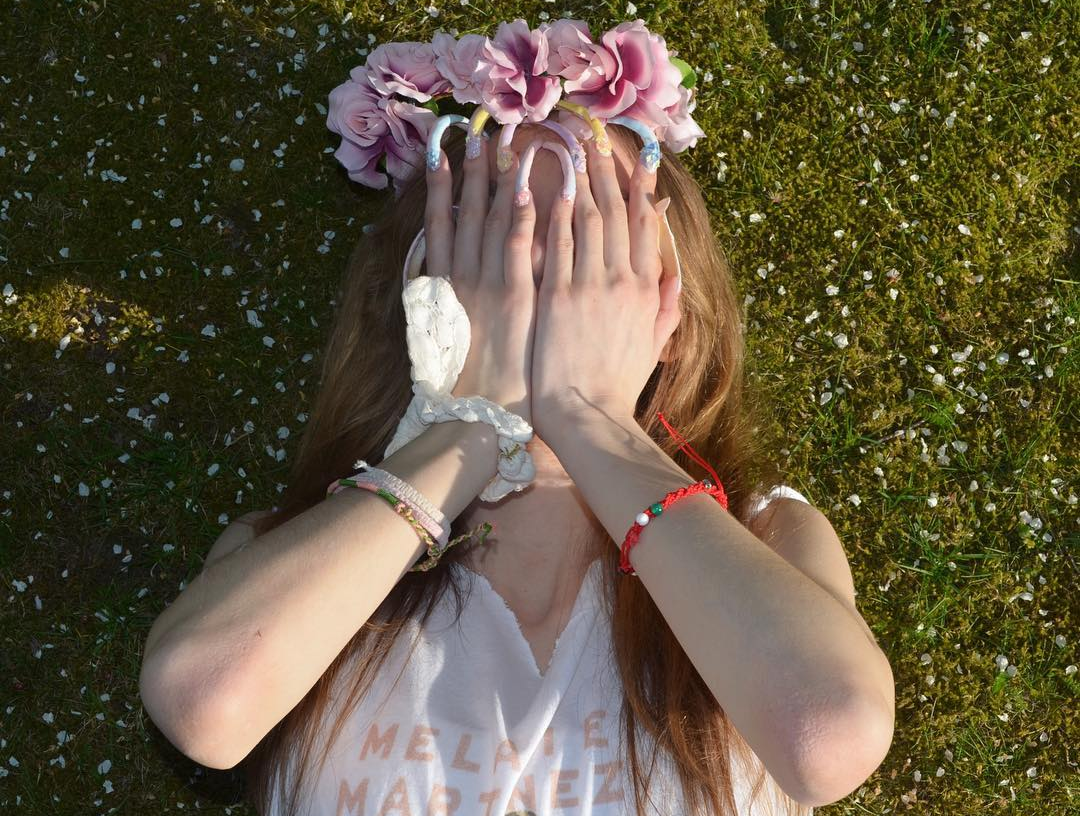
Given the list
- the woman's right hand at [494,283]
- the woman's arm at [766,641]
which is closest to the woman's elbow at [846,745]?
the woman's arm at [766,641]

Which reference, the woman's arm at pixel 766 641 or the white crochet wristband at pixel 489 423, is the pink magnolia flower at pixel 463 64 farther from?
the woman's arm at pixel 766 641

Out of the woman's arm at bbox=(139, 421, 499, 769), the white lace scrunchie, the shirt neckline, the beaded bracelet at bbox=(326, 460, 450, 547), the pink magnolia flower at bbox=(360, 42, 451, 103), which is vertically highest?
the pink magnolia flower at bbox=(360, 42, 451, 103)

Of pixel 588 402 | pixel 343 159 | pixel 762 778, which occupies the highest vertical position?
pixel 343 159

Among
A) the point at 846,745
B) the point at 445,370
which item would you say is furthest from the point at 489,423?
the point at 846,745

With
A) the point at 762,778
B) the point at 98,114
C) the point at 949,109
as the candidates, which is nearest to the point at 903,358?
the point at 949,109

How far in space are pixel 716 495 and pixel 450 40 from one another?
1.56 metres

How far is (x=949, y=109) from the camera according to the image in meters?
3.74

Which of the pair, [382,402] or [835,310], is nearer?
[382,402]

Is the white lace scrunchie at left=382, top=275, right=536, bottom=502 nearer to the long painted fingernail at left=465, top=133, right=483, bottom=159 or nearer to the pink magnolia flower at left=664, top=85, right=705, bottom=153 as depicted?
the long painted fingernail at left=465, top=133, right=483, bottom=159

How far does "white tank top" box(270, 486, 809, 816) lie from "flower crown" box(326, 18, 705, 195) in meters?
1.39

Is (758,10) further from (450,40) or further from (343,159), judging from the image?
(343,159)

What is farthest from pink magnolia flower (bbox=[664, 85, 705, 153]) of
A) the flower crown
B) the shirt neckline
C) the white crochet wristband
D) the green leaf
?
the shirt neckline

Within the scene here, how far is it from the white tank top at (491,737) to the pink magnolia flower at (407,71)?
1.57 meters

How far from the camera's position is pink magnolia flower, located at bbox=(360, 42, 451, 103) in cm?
283
